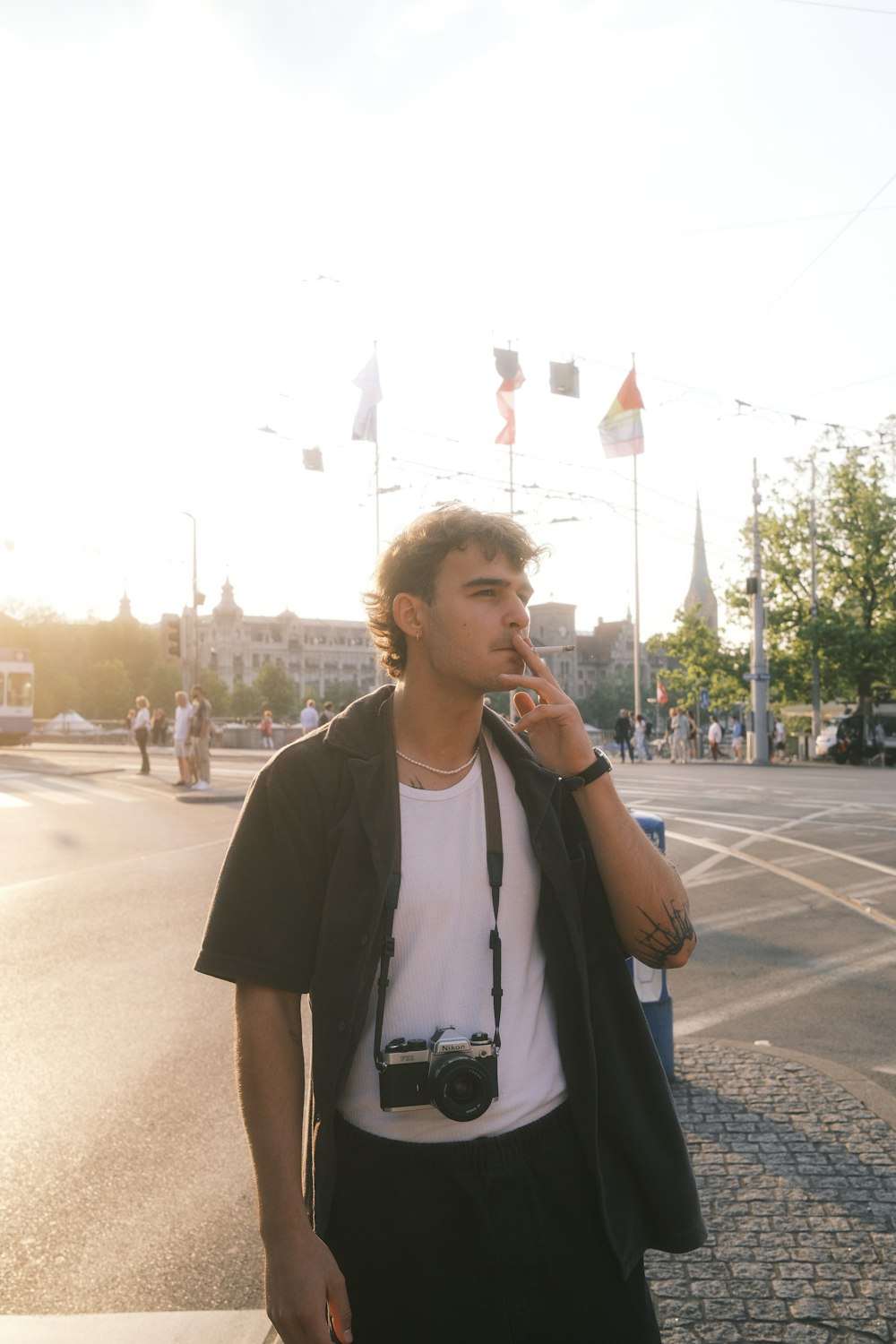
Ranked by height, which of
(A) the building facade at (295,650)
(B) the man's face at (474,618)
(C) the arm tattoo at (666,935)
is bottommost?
(C) the arm tattoo at (666,935)

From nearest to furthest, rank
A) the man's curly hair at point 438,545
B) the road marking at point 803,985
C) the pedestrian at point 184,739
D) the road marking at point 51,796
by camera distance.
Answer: the man's curly hair at point 438,545 < the road marking at point 803,985 < the road marking at point 51,796 < the pedestrian at point 184,739

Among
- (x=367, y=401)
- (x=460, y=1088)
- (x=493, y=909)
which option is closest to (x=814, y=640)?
(x=367, y=401)

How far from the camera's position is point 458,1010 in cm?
197

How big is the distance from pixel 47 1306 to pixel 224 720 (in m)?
92.9

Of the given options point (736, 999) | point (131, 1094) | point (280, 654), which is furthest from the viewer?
point (280, 654)

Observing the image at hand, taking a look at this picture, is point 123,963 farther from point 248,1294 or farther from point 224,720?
point 224,720

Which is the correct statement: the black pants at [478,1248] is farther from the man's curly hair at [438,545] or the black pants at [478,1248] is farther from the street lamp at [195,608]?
the street lamp at [195,608]

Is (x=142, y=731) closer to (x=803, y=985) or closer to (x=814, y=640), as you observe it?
(x=803, y=985)

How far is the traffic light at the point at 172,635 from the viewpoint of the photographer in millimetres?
26516

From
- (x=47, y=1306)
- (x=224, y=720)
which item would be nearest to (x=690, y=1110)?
(x=47, y=1306)

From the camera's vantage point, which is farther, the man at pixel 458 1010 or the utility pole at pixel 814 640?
the utility pole at pixel 814 640

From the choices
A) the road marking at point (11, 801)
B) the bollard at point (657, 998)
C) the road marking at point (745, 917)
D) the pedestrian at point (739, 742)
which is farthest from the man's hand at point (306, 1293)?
the pedestrian at point (739, 742)

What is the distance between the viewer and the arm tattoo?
6.87 feet

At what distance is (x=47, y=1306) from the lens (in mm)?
3410
